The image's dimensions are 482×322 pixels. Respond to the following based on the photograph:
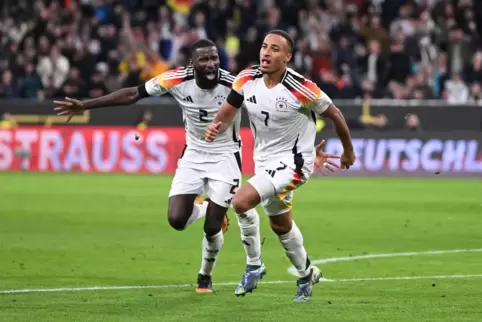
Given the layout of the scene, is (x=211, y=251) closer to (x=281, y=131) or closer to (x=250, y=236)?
(x=250, y=236)

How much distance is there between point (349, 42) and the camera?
28312 mm

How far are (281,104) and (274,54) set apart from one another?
0.41 m

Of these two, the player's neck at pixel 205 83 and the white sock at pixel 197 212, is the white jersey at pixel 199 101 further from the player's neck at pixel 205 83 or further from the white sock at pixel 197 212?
the white sock at pixel 197 212

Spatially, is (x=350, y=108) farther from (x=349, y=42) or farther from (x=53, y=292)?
(x=53, y=292)

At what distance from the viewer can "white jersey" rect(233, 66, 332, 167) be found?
31.4ft

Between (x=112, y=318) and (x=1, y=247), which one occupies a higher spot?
(x=112, y=318)

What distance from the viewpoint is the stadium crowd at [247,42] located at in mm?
27281

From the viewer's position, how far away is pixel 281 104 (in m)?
9.60

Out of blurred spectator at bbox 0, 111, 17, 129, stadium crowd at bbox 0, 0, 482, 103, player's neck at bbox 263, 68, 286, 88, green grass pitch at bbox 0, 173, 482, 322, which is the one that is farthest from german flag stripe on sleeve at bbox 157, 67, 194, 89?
Result: stadium crowd at bbox 0, 0, 482, 103

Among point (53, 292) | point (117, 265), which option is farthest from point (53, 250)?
→ point (53, 292)

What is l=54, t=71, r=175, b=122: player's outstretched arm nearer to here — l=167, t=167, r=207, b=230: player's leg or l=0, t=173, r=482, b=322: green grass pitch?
l=167, t=167, r=207, b=230: player's leg

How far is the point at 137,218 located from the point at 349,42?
12423 mm

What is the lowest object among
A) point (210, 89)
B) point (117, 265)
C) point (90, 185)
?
point (90, 185)

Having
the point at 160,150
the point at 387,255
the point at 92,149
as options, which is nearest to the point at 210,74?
the point at 387,255
